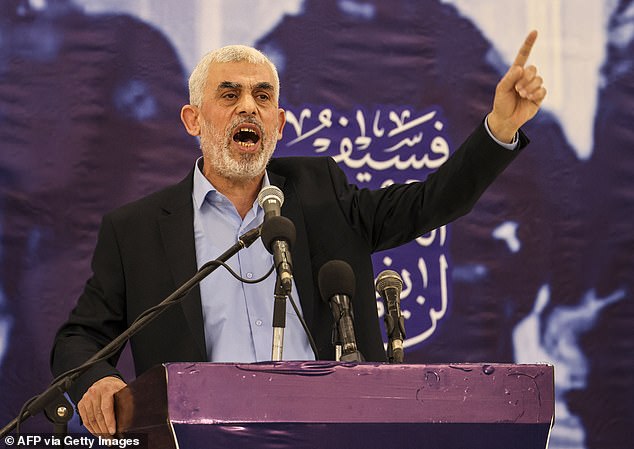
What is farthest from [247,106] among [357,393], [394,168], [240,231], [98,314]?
[357,393]

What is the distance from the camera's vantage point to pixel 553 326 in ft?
11.7

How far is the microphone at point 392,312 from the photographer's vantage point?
202cm

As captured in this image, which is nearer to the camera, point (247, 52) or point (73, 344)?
point (73, 344)

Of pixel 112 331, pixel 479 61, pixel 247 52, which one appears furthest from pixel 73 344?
Answer: pixel 479 61

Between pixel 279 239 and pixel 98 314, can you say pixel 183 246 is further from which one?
pixel 279 239

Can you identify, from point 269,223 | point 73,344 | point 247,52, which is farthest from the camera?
point 247,52

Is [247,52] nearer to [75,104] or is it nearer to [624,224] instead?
[75,104]

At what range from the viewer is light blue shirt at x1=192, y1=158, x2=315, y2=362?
2.48 metres

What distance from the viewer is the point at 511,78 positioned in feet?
6.58

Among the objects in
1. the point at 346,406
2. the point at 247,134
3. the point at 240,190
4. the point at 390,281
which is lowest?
the point at 346,406

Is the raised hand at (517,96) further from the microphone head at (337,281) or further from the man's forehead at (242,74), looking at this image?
the man's forehead at (242,74)

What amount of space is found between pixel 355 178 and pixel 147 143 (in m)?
0.81

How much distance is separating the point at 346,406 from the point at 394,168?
2.32 metres

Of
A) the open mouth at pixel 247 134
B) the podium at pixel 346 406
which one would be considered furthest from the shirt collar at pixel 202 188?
the podium at pixel 346 406
